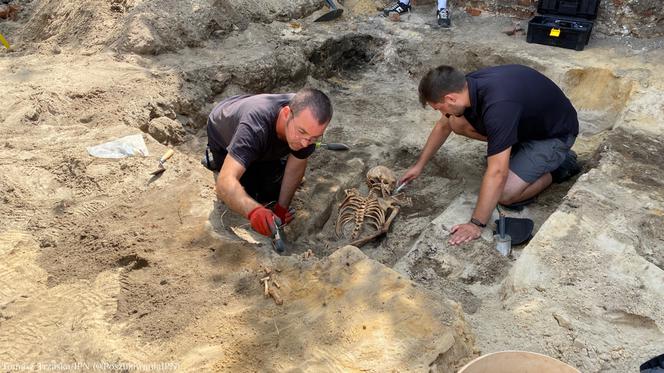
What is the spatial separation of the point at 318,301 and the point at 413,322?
0.48 m

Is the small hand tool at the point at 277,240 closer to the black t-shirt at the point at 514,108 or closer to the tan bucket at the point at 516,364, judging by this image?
the tan bucket at the point at 516,364

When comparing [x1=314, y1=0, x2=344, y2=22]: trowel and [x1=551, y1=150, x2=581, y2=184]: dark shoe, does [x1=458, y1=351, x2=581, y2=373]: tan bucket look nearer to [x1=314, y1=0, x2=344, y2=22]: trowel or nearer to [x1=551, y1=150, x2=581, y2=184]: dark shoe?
[x1=551, y1=150, x2=581, y2=184]: dark shoe

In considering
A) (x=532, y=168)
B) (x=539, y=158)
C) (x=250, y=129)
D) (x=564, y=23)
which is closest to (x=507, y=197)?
(x=532, y=168)

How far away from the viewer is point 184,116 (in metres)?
4.85

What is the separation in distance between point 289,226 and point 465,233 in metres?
1.41

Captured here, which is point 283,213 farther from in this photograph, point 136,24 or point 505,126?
point 136,24

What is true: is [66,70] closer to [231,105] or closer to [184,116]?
[184,116]

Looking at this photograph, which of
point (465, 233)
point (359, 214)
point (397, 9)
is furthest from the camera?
point (397, 9)

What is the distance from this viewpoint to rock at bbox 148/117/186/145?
436cm

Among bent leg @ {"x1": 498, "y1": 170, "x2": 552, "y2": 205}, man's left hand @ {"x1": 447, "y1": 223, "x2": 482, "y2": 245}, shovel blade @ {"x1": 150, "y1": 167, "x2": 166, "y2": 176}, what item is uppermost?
shovel blade @ {"x1": 150, "y1": 167, "x2": 166, "y2": 176}

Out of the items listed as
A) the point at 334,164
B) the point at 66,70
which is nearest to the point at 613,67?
the point at 334,164

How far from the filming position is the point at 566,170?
4.11 meters

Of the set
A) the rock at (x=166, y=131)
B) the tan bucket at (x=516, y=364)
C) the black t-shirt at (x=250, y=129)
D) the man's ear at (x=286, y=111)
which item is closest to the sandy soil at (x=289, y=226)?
the rock at (x=166, y=131)

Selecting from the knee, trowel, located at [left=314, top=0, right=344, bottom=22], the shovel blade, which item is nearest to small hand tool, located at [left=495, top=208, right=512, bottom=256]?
the knee
